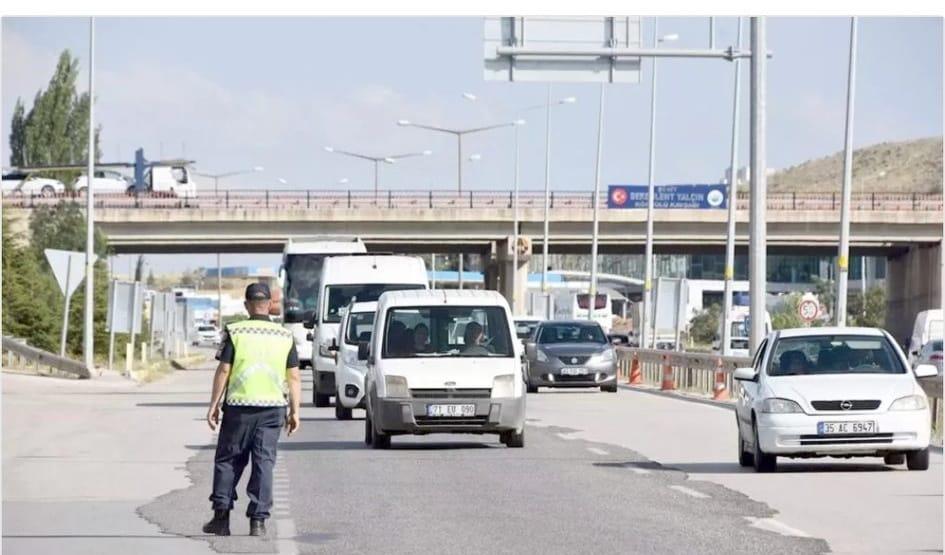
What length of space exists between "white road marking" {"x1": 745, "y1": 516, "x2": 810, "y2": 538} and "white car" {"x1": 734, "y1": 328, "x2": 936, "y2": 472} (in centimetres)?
469

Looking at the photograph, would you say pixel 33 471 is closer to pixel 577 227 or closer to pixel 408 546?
pixel 408 546

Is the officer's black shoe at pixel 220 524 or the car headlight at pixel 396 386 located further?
the car headlight at pixel 396 386

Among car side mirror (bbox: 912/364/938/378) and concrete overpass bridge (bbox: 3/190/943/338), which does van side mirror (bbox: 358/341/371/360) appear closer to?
car side mirror (bbox: 912/364/938/378)

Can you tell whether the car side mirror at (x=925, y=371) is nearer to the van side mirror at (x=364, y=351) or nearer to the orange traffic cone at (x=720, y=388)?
the van side mirror at (x=364, y=351)

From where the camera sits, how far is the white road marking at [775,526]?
47.1ft

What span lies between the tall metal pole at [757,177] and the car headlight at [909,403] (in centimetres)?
1675

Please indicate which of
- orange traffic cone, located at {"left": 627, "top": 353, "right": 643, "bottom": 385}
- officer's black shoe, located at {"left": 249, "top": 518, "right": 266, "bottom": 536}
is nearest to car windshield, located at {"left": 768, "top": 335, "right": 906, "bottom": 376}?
officer's black shoe, located at {"left": 249, "top": 518, "right": 266, "bottom": 536}

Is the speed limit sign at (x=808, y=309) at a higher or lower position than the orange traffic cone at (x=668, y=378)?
higher

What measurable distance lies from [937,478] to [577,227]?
6826 centimetres

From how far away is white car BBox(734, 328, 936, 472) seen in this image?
20031mm

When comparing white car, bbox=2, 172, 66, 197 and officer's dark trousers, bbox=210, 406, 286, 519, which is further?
white car, bbox=2, 172, 66, 197

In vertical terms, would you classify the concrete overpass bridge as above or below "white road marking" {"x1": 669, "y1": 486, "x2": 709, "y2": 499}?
above

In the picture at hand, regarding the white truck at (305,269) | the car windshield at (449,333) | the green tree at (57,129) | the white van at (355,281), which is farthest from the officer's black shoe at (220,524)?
the green tree at (57,129)

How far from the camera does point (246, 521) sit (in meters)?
15.4
